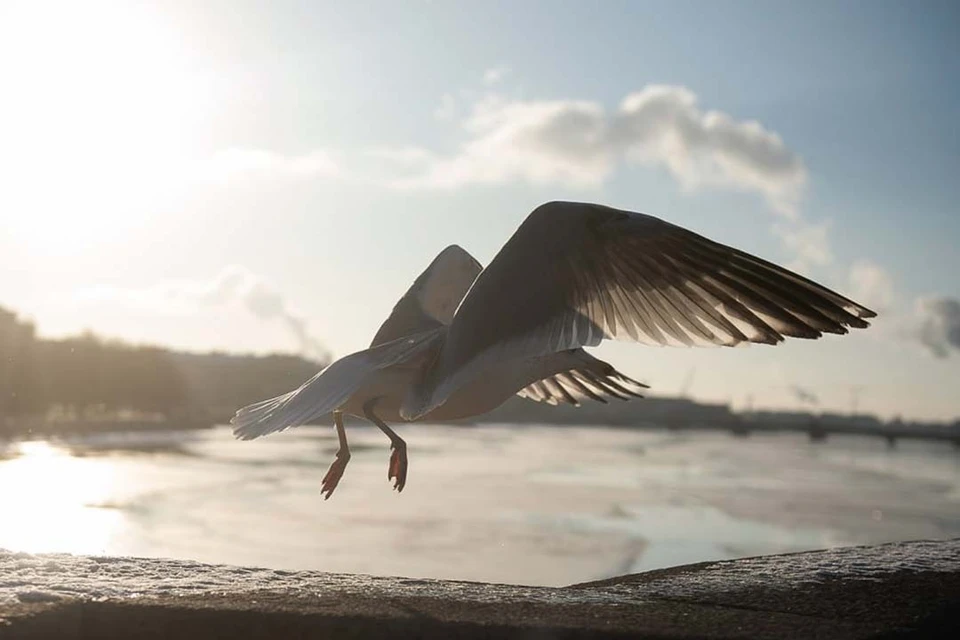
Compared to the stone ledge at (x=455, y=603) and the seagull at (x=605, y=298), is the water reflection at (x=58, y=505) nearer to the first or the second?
the stone ledge at (x=455, y=603)

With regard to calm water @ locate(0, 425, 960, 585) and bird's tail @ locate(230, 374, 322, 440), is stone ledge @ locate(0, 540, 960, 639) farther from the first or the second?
calm water @ locate(0, 425, 960, 585)

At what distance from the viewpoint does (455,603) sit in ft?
13.8

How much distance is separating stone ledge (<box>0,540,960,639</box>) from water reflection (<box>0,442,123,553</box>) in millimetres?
3120

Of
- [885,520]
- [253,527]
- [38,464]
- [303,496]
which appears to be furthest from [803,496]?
[38,464]

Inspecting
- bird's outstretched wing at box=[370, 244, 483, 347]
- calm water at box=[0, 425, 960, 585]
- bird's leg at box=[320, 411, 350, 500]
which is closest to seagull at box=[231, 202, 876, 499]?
bird's leg at box=[320, 411, 350, 500]

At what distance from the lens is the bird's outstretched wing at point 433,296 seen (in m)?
7.39

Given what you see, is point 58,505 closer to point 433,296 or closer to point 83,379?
point 433,296

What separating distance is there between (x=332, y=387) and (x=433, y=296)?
165cm

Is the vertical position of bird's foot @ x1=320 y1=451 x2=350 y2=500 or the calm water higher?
bird's foot @ x1=320 y1=451 x2=350 y2=500

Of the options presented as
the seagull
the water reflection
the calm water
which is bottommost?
the water reflection

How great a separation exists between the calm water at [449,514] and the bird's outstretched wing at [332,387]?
28.9ft

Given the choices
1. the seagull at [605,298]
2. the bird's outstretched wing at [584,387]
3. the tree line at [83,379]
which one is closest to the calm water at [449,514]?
the bird's outstretched wing at [584,387]

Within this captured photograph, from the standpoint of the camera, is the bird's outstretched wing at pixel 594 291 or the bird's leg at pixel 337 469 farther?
the bird's leg at pixel 337 469

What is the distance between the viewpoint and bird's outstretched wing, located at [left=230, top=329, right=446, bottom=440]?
596cm
